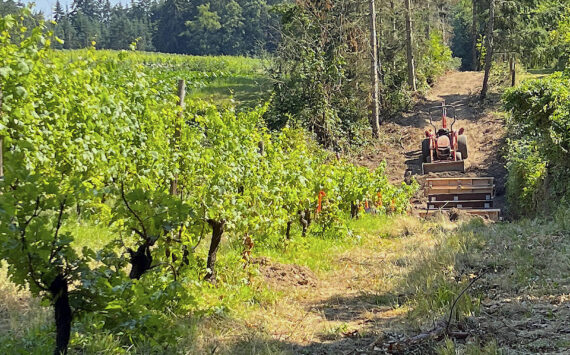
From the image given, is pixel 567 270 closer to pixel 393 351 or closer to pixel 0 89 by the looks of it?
pixel 393 351

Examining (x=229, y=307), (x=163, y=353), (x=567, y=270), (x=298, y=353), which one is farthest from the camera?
(x=567, y=270)

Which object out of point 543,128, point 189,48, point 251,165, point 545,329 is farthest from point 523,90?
point 189,48

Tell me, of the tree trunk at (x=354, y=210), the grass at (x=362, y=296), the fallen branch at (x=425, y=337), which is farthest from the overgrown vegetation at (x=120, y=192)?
the tree trunk at (x=354, y=210)

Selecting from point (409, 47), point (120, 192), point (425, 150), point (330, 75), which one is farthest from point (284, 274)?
point (409, 47)

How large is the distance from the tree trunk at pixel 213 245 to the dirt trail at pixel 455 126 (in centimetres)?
1256

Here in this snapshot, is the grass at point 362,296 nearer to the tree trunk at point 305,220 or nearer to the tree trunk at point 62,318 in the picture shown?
the tree trunk at point 62,318

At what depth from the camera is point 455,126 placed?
25.5m

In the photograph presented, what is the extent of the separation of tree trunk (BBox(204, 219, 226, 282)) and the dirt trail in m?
12.6

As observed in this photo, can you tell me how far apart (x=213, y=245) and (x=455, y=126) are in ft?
67.9

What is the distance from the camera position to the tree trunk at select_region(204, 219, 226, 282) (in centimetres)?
658

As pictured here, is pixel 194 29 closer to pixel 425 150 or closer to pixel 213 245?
pixel 425 150

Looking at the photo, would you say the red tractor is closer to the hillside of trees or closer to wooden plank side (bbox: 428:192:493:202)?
wooden plank side (bbox: 428:192:493:202)

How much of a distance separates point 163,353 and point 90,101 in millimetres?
3617

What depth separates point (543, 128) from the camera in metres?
11.9
